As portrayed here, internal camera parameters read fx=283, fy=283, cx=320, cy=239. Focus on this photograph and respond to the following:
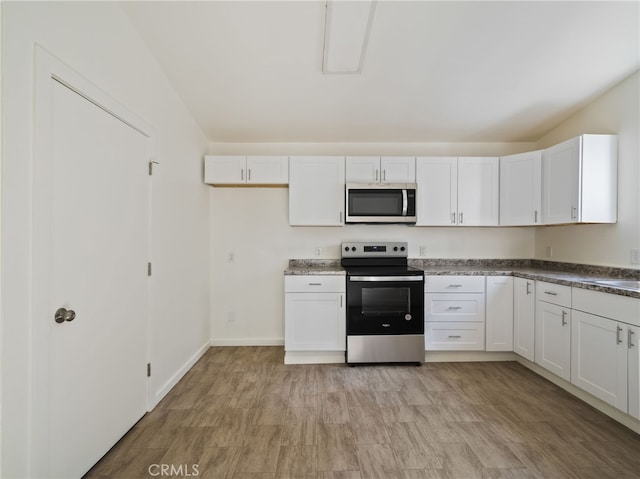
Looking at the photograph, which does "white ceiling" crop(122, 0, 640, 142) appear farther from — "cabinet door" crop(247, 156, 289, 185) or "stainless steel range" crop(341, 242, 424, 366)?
"stainless steel range" crop(341, 242, 424, 366)

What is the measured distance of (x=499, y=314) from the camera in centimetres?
292

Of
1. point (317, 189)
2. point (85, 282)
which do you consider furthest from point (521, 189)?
point (85, 282)

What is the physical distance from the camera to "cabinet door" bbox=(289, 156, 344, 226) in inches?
125

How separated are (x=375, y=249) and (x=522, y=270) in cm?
155

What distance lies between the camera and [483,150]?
3521 millimetres

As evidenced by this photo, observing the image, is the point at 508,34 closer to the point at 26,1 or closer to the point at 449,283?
the point at 449,283

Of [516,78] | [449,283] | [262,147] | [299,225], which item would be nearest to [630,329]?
[449,283]

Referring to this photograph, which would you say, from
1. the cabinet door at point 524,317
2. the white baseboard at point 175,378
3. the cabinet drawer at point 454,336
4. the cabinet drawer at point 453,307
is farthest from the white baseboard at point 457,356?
the white baseboard at point 175,378

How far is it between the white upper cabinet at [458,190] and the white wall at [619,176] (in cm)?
78

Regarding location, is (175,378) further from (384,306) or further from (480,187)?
(480,187)

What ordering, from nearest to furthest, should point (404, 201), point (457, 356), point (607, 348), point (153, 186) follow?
point (607, 348) → point (153, 186) → point (457, 356) → point (404, 201)

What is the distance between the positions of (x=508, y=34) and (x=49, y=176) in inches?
115

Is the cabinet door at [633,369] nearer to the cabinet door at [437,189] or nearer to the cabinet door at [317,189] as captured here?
the cabinet door at [437,189]

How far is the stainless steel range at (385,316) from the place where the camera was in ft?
9.37
